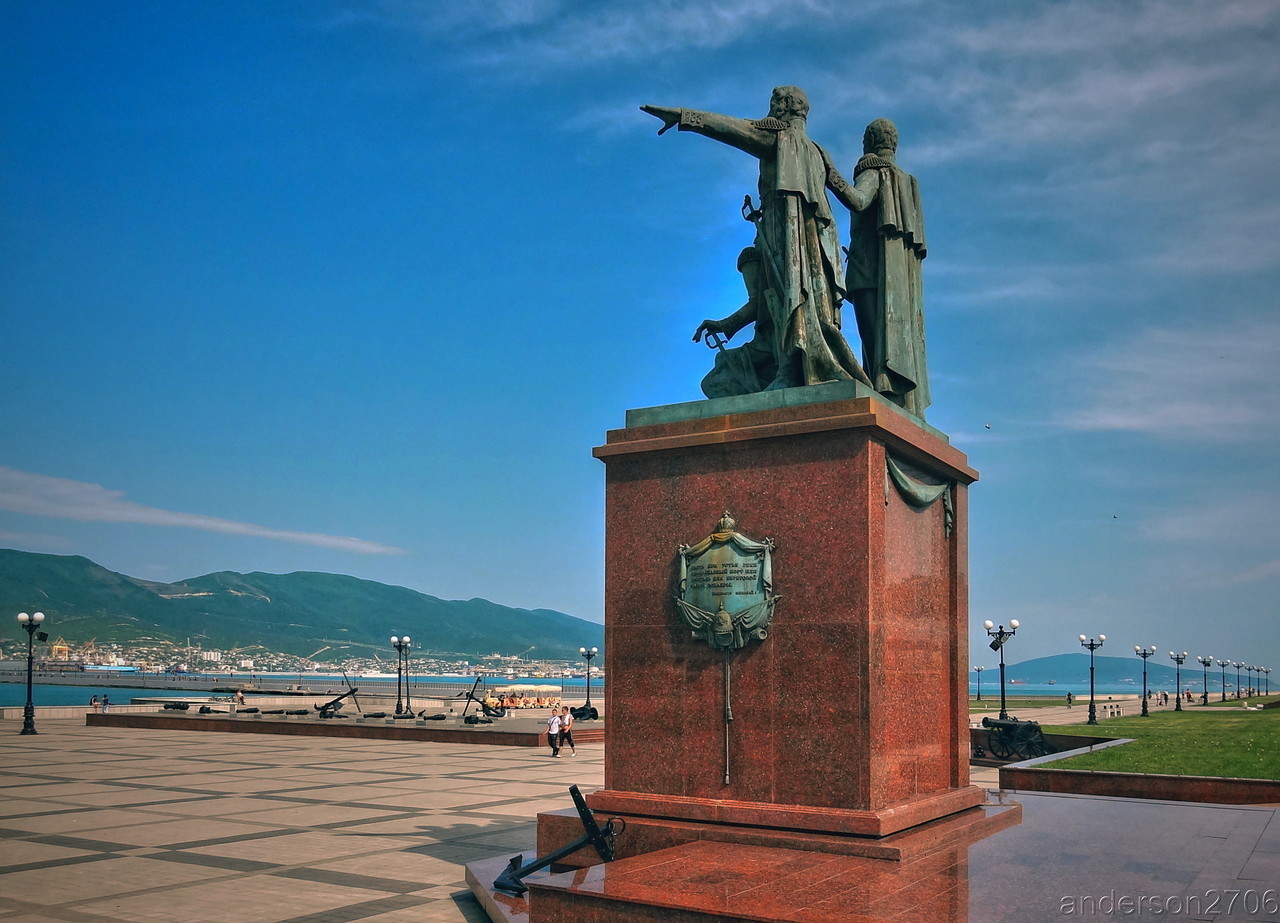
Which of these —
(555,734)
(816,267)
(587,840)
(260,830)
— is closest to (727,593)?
(587,840)

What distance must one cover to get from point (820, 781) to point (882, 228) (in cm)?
542

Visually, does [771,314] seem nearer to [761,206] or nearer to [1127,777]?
[761,206]

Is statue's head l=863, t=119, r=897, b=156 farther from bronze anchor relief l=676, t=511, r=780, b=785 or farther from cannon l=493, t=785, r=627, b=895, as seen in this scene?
cannon l=493, t=785, r=627, b=895

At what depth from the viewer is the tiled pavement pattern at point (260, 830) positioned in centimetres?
1001

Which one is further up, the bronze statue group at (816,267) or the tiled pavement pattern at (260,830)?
the bronze statue group at (816,267)

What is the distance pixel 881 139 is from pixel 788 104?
4.21ft

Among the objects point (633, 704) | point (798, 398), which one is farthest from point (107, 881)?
point (798, 398)

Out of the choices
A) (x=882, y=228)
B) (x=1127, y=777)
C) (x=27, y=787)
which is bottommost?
(x=27, y=787)

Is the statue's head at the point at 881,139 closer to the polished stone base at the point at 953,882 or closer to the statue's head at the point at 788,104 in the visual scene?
the statue's head at the point at 788,104

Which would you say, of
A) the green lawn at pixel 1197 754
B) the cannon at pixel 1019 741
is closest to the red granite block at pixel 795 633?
the green lawn at pixel 1197 754

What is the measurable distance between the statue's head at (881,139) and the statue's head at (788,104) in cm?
102

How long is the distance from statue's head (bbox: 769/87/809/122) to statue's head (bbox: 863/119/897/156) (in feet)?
3.35

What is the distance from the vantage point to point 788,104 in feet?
32.9

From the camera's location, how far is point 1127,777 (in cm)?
1459
